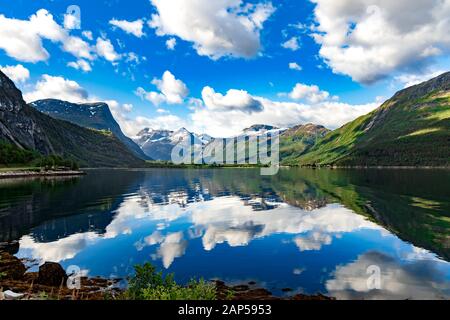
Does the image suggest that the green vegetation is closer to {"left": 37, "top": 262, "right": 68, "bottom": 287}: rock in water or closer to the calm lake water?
the calm lake water

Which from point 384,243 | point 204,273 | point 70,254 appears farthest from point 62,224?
point 384,243

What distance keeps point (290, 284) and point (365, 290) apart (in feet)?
23.1

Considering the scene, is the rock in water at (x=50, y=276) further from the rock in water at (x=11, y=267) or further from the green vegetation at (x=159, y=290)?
the green vegetation at (x=159, y=290)

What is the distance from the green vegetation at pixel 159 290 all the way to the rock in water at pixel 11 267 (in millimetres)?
14408

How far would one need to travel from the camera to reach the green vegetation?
19.2 metres

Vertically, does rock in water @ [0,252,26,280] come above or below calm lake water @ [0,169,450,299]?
above

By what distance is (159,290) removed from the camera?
22.8 m

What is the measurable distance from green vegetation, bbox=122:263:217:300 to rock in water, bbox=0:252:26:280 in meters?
14.4

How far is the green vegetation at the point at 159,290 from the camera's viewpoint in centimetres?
1922

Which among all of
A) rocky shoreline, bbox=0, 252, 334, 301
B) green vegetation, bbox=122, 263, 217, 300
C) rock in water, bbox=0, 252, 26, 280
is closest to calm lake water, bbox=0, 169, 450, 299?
rocky shoreline, bbox=0, 252, 334, 301

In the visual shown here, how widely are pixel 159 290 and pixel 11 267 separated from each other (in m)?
21.2

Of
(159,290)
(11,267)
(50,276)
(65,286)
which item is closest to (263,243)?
(159,290)
